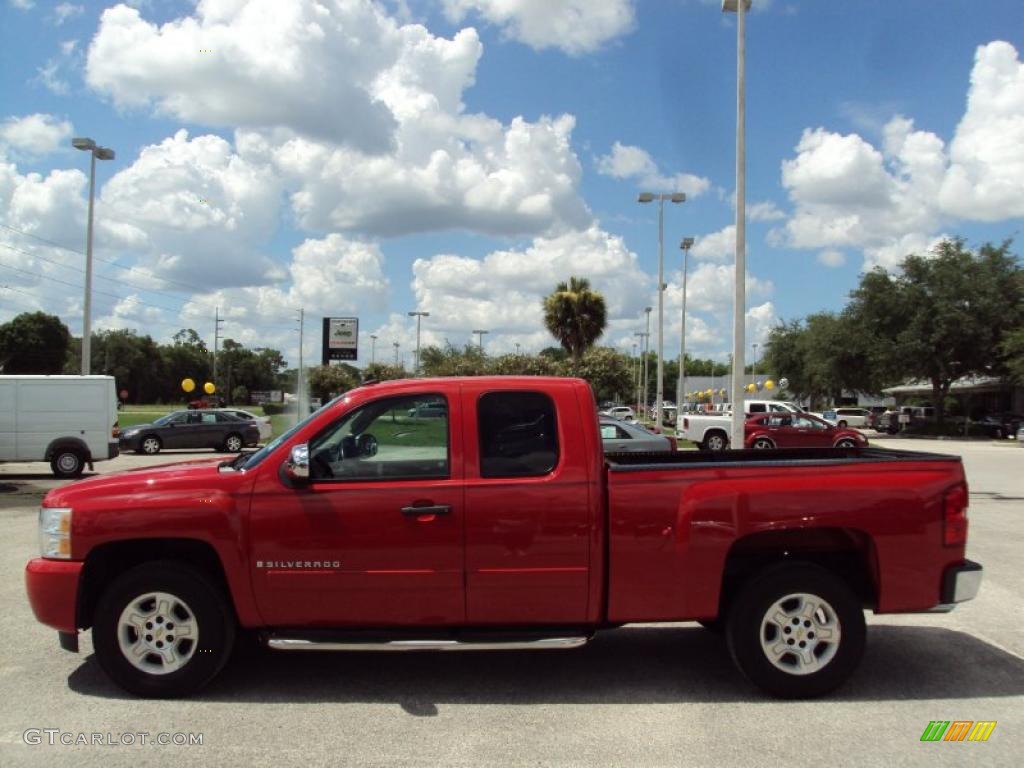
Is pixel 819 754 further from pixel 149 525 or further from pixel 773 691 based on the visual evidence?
pixel 149 525

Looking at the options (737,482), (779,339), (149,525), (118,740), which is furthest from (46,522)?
(779,339)

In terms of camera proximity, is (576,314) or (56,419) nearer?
(56,419)

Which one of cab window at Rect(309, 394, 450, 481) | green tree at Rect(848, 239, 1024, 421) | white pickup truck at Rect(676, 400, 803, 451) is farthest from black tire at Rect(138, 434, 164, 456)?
green tree at Rect(848, 239, 1024, 421)

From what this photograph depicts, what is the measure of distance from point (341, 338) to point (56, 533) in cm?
3014

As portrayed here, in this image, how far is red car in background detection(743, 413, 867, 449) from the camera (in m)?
26.3

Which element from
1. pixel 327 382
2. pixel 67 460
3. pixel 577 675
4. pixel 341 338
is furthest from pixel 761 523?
pixel 327 382

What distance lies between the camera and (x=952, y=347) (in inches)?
1715

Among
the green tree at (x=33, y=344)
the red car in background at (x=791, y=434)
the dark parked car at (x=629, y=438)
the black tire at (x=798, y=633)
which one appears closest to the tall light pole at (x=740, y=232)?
the dark parked car at (x=629, y=438)

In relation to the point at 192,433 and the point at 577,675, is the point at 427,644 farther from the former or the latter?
the point at 192,433

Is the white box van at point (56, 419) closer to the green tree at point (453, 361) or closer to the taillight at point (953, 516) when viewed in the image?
the taillight at point (953, 516)

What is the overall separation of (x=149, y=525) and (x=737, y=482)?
3.38 m

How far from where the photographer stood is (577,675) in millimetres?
5371

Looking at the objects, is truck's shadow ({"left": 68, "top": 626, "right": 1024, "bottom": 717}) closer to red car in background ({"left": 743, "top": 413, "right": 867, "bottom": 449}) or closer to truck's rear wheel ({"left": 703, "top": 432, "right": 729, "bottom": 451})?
red car in background ({"left": 743, "top": 413, "right": 867, "bottom": 449})

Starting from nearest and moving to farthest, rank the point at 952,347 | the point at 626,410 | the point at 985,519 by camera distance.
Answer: the point at 985,519, the point at 952,347, the point at 626,410
